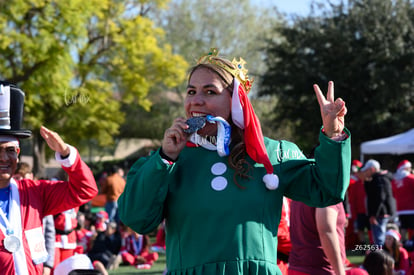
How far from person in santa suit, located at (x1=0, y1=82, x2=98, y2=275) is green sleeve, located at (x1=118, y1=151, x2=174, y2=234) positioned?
1.02 m

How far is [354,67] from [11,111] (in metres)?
23.4

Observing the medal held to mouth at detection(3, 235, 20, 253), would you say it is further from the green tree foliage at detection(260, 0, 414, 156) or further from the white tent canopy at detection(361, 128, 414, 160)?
the green tree foliage at detection(260, 0, 414, 156)

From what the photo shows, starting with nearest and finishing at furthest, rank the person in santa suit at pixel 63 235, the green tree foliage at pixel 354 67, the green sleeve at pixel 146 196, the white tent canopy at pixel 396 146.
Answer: the green sleeve at pixel 146 196
the person in santa suit at pixel 63 235
the white tent canopy at pixel 396 146
the green tree foliage at pixel 354 67

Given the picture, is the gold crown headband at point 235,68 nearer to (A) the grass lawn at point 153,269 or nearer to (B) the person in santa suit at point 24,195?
(B) the person in santa suit at point 24,195

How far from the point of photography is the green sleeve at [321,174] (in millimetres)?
2424

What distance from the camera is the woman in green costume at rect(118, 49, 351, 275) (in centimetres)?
237

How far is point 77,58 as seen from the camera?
20.8m

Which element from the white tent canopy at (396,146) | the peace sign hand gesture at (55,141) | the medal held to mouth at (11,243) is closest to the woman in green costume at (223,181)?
the peace sign hand gesture at (55,141)

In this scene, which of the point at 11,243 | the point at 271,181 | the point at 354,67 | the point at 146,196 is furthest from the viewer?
the point at 354,67

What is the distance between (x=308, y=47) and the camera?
2692 centimetres

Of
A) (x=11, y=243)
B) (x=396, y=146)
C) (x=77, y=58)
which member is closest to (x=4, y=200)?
(x=11, y=243)

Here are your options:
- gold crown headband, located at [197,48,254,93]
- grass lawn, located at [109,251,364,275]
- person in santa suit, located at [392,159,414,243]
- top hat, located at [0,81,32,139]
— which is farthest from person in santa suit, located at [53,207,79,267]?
person in santa suit, located at [392,159,414,243]

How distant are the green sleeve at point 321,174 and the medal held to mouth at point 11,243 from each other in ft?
5.44

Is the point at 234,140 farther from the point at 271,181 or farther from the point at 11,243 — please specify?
the point at 11,243
